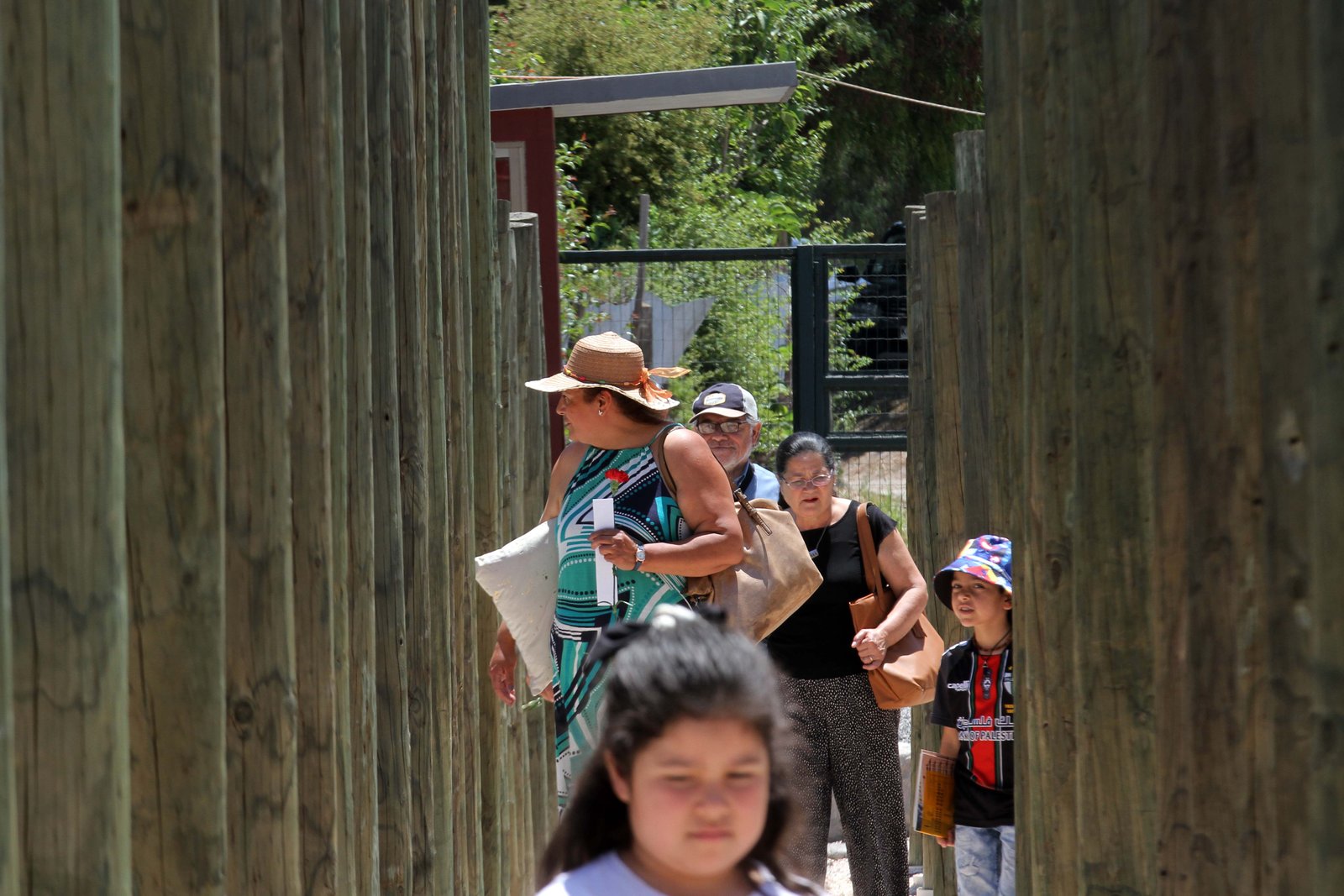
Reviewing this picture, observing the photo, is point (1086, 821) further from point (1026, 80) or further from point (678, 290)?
point (678, 290)

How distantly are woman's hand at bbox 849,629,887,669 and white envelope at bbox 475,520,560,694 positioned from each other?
50.0 inches

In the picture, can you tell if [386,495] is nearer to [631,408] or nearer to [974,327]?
[631,408]

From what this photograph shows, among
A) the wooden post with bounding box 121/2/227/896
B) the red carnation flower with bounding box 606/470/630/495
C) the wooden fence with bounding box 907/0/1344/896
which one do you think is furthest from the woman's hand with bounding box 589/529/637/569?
the wooden post with bounding box 121/2/227/896

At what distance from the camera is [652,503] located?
4.96 meters

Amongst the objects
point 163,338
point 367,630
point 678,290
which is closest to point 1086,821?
point 367,630

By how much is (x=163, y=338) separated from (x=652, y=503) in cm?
258

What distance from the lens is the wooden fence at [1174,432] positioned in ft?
6.62

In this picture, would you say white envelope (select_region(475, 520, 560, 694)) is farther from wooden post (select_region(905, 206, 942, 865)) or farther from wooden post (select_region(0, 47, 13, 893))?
wooden post (select_region(0, 47, 13, 893))

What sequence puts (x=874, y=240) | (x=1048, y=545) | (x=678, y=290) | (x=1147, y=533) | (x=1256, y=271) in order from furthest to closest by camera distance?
(x=874, y=240), (x=678, y=290), (x=1048, y=545), (x=1147, y=533), (x=1256, y=271)

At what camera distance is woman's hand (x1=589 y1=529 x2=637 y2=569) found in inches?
189

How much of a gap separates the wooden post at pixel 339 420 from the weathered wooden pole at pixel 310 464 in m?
0.05

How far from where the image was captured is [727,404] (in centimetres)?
657

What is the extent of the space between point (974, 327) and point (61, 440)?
14.5 ft

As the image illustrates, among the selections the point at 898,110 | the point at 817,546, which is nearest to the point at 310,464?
the point at 817,546
